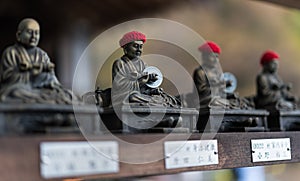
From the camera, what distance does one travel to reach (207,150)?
95 centimetres

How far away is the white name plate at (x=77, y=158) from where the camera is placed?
74 centimetres

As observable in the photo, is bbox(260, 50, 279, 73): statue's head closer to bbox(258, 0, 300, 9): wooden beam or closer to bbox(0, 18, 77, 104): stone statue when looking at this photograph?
bbox(258, 0, 300, 9): wooden beam

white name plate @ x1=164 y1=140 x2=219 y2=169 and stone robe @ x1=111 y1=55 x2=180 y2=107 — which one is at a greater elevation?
stone robe @ x1=111 y1=55 x2=180 y2=107

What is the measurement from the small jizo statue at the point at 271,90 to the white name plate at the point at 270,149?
0.17 metres

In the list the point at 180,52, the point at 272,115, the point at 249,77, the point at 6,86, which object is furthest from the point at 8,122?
the point at 249,77

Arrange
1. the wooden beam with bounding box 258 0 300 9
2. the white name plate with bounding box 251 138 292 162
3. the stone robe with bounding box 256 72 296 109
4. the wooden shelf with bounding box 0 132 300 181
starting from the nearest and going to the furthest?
the wooden shelf with bounding box 0 132 300 181 → the white name plate with bounding box 251 138 292 162 → the stone robe with bounding box 256 72 296 109 → the wooden beam with bounding box 258 0 300 9

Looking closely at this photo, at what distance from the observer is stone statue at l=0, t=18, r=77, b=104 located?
0.79 m

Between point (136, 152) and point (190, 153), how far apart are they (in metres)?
0.14

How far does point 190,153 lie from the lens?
0.92 meters

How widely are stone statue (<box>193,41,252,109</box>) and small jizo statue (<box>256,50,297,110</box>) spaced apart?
10 centimetres

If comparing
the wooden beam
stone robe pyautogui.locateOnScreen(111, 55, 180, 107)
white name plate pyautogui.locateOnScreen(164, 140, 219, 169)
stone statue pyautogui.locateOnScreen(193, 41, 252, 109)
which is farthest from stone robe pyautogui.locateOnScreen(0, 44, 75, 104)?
the wooden beam

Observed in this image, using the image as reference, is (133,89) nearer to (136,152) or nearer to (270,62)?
(136,152)

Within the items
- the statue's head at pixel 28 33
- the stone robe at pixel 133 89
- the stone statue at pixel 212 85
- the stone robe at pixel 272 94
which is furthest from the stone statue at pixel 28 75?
the stone robe at pixel 272 94

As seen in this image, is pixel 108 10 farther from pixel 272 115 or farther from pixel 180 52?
pixel 272 115
